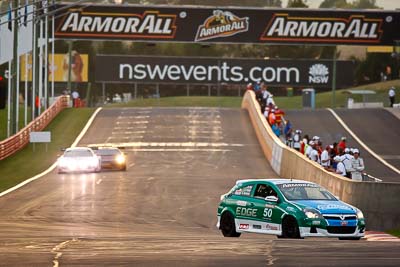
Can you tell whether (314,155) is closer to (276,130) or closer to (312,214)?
(312,214)

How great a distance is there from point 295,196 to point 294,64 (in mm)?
86811

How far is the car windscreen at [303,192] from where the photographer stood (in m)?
24.5

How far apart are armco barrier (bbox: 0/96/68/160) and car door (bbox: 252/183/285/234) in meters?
34.4

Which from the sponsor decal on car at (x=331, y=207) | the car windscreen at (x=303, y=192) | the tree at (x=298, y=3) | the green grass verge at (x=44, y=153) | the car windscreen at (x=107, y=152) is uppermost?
the tree at (x=298, y=3)

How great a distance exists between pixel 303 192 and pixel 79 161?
25962 mm

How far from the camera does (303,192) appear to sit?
972 inches

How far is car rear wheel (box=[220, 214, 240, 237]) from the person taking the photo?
2544 cm

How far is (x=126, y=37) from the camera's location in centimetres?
9812

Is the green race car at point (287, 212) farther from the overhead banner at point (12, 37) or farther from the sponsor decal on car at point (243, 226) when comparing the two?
the overhead banner at point (12, 37)

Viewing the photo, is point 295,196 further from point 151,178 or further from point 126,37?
point 126,37

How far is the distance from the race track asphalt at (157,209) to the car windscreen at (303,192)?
0.99m

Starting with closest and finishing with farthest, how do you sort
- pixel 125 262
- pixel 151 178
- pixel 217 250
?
pixel 125 262 → pixel 217 250 → pixel 151 178

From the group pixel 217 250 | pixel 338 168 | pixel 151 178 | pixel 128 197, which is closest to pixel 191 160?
pixel 151 178

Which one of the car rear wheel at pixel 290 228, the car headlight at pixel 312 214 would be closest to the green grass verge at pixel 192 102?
the car rear wheel at pixel 290 228
